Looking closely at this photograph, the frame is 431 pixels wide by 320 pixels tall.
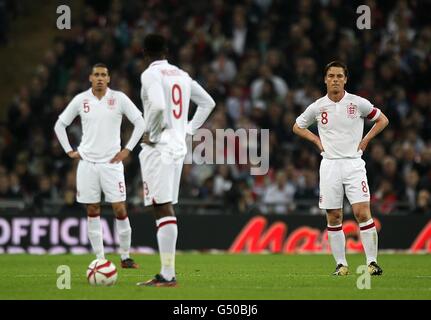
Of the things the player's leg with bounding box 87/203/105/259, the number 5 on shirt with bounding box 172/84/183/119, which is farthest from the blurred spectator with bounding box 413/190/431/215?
the number 5 on shirt with bounding box 172/84/183/119

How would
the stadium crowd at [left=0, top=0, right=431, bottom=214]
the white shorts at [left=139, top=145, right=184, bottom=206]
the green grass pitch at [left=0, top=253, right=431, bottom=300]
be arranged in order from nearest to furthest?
the green grass pitch at [left=0, top=253, right=431, bottom=300]
the white shorts at [left=139, top=145, right=184, bottom=206]
the stadium crowd at [left=0, top=0, right=431, bottom=214]

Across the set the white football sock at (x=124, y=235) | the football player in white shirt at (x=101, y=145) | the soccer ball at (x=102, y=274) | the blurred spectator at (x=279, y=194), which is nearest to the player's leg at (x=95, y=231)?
the football player in white shirt at (x=101, y=145)

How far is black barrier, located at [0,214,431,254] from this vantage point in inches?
771

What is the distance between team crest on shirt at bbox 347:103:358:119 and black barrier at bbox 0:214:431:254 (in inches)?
283

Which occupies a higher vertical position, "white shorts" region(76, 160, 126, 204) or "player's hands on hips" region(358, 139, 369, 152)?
"player's hands on hips" region(358, 139, 369, 152)

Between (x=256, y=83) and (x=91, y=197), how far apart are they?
9028 millimetres

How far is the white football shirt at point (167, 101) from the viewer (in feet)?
33.6

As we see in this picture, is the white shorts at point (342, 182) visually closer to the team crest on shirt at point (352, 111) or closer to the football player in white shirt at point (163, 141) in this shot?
the team crest on shirt at point (352, 111)

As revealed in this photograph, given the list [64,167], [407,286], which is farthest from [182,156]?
[64,167]

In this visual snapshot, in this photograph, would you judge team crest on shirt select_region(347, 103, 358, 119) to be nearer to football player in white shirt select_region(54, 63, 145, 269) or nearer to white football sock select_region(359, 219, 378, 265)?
white football sock select_region(359, 219, 378, 265)

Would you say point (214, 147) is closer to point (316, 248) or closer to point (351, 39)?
point (316, 248)

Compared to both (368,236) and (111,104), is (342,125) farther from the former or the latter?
(111,104)

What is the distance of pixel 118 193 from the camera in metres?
14.3

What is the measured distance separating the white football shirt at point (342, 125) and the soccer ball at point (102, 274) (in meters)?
3.30
